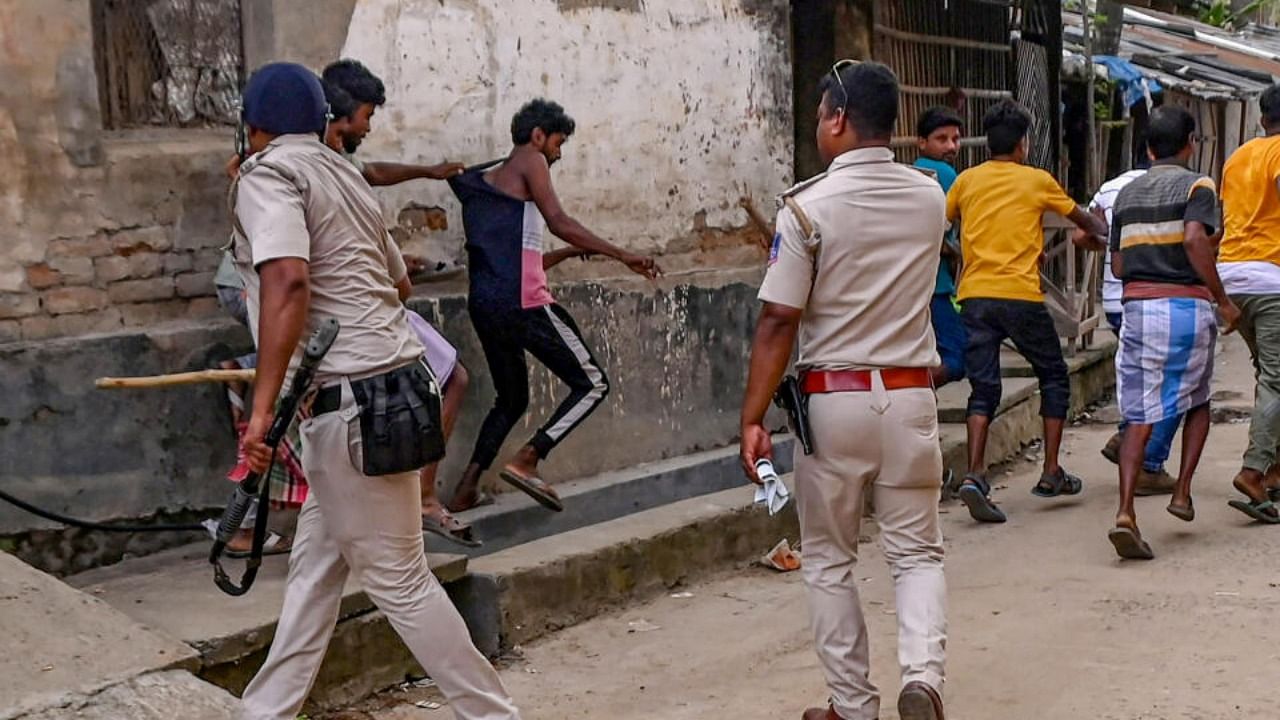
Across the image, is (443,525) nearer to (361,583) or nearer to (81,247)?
(81,247)

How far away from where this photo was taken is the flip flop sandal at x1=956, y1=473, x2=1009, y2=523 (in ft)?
24.6

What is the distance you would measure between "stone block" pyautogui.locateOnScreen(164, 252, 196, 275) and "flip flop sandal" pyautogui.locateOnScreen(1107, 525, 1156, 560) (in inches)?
147

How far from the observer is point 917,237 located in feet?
13.9

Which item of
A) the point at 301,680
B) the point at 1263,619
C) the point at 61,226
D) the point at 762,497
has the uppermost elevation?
the point at 61,226

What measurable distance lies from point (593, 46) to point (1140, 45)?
514 inches

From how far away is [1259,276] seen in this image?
23.5ft

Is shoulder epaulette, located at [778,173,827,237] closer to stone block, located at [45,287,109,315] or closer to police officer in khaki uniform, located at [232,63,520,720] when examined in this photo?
police officer in khaki uniform, located at [232,63,520,720]

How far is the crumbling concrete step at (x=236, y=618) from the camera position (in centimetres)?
455

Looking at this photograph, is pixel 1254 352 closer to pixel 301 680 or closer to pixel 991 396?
pixel 991 396

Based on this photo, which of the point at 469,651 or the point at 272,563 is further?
the point at 272,563

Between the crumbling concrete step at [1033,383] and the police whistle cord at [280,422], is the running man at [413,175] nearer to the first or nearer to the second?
the police whistle cord at [280,422]

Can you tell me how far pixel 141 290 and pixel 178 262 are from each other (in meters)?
0.18

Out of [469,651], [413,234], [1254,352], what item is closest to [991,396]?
[1254,352]

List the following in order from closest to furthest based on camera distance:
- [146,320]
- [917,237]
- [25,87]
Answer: [917,237]
[25,87]
[146,320]
